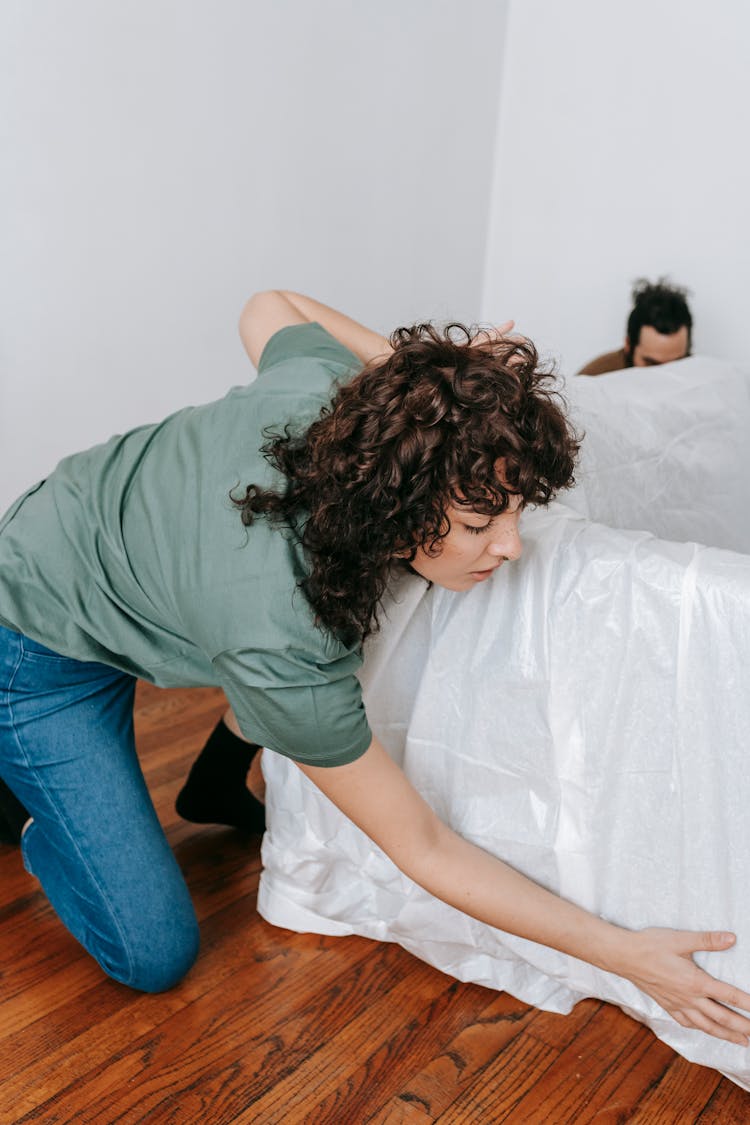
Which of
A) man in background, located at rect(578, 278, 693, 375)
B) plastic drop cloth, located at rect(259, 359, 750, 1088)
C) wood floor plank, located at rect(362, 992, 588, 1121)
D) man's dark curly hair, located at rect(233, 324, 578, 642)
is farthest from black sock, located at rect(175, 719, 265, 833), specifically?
man in background, located at rect(578, 278, 693, 375)

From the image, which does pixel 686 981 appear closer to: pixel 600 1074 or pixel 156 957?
pixel 600 1074

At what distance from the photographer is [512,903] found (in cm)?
101

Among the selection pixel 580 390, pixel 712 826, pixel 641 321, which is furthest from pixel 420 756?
pixel 641 321

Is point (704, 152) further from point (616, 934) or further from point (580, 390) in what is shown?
point (616, 934)

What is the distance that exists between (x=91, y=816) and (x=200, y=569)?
0.42 metres

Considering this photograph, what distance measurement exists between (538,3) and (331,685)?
104 inches

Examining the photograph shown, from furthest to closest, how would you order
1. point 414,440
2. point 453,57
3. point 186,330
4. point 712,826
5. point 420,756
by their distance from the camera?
point 453,57
point 186,330
point 420,756
point 712,826
point 414,440

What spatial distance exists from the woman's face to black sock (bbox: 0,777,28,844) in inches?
29.9

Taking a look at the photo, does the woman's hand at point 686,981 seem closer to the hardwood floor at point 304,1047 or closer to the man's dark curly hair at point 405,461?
the hardwood floor at point 304,1047

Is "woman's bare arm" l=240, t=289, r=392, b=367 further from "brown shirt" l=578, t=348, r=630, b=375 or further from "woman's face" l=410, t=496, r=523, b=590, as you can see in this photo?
"brown shirt" l=578, t=348, r=630, b=375

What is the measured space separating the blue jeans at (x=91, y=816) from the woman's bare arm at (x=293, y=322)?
44 centimetres

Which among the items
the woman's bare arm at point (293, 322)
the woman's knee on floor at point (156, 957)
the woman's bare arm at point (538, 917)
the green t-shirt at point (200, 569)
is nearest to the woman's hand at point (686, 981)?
the woman's bare arm at point (538, 917)

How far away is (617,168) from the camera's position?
2854 millimetres

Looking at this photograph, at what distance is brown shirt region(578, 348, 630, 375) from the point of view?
2664mm
